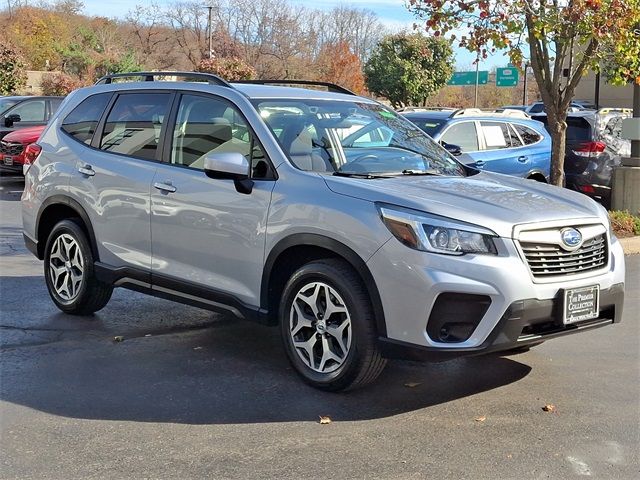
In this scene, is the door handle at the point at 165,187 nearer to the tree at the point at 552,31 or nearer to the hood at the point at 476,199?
the hood at the point at 476,199

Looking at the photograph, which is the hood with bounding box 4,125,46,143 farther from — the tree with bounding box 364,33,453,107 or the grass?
the tree with bounding box 364,33,453,107

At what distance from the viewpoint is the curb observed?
32.4 ft

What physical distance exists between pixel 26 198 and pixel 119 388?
264cm

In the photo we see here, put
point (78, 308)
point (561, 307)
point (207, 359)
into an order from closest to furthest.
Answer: point (561, 307) < point (207, 359) < point (78, 308)

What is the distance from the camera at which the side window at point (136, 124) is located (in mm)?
5797

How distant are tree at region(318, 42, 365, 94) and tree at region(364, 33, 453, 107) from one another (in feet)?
29.5

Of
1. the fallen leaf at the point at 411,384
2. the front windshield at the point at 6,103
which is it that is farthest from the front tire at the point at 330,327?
the front windshield at the point at 6,103

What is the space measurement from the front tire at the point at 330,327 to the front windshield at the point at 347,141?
28.7 inches

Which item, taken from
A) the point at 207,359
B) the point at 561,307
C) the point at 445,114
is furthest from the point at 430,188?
the point at 445,114

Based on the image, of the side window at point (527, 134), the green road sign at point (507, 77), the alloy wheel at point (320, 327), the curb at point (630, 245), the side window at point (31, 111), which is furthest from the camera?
the green road sign at point (507, 77)

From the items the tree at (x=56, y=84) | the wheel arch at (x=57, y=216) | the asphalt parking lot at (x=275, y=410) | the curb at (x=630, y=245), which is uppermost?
the tree at (x=56, y=84)

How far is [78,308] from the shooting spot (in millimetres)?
6414

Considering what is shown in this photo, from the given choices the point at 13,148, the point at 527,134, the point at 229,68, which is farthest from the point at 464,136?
the point at 229,68

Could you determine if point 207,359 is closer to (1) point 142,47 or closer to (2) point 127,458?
(2) point 127,458
